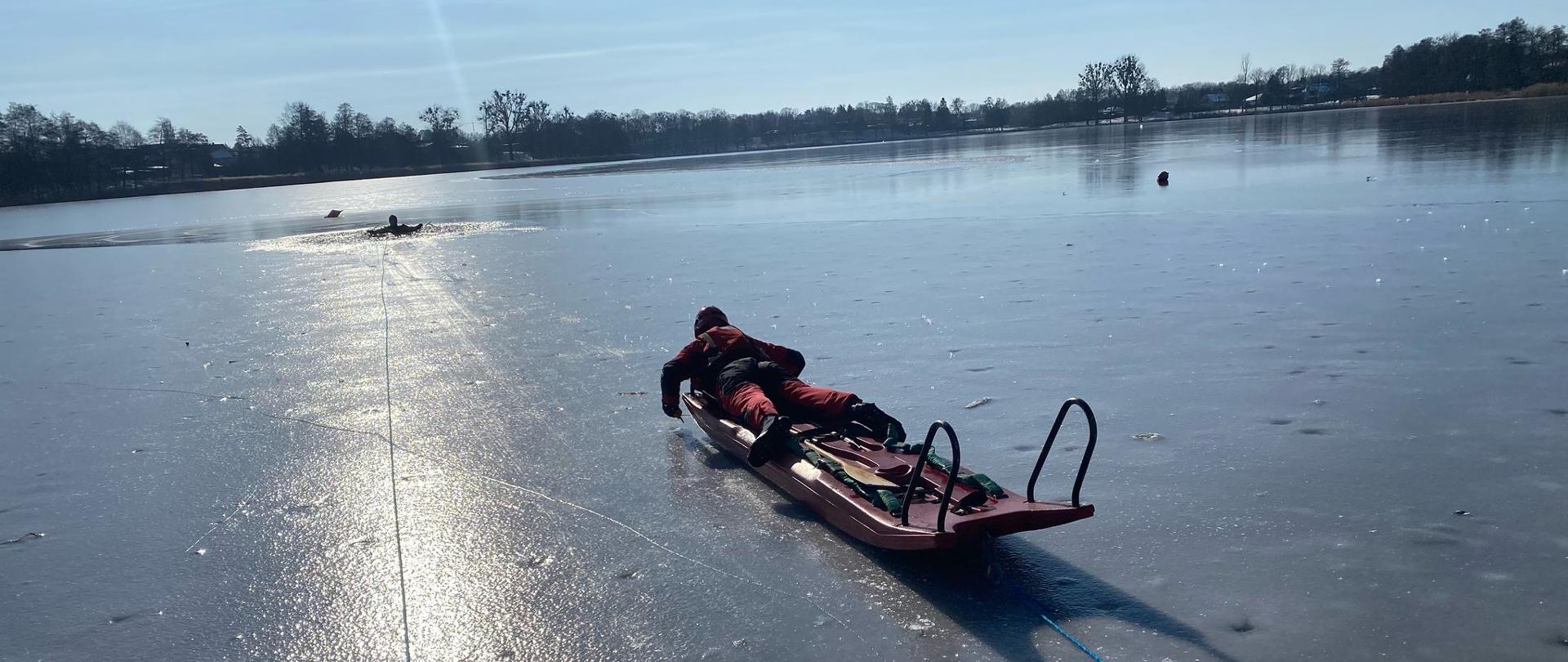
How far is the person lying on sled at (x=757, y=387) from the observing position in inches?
216

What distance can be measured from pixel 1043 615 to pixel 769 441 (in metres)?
1.81

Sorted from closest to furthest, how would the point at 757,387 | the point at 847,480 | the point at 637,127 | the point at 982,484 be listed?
the point at 982,484
the point at 847,480
the point at 757,387
the point at 637,127

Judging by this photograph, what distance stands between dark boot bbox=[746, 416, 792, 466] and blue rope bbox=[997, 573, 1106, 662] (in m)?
1.47

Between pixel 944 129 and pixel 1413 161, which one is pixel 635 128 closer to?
pixel 944 129

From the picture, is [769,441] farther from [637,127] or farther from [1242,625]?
[637,127]

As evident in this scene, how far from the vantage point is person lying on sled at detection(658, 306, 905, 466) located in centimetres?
549

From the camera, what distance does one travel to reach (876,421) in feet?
18.2

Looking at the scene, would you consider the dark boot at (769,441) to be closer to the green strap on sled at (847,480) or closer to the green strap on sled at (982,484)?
the green strap on sled at (847,480)

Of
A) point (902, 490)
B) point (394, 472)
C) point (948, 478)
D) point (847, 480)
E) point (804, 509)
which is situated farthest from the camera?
point (394, 472)

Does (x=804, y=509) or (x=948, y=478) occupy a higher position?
(x=948, y=478)

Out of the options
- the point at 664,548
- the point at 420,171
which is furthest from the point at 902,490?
the point at 420,171

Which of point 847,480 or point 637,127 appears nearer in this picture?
point 847,480

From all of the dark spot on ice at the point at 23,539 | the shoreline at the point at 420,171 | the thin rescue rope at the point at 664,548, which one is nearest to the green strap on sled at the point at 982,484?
the thin rescue rope at the point at 664,548

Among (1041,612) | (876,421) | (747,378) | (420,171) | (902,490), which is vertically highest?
(420,171)
